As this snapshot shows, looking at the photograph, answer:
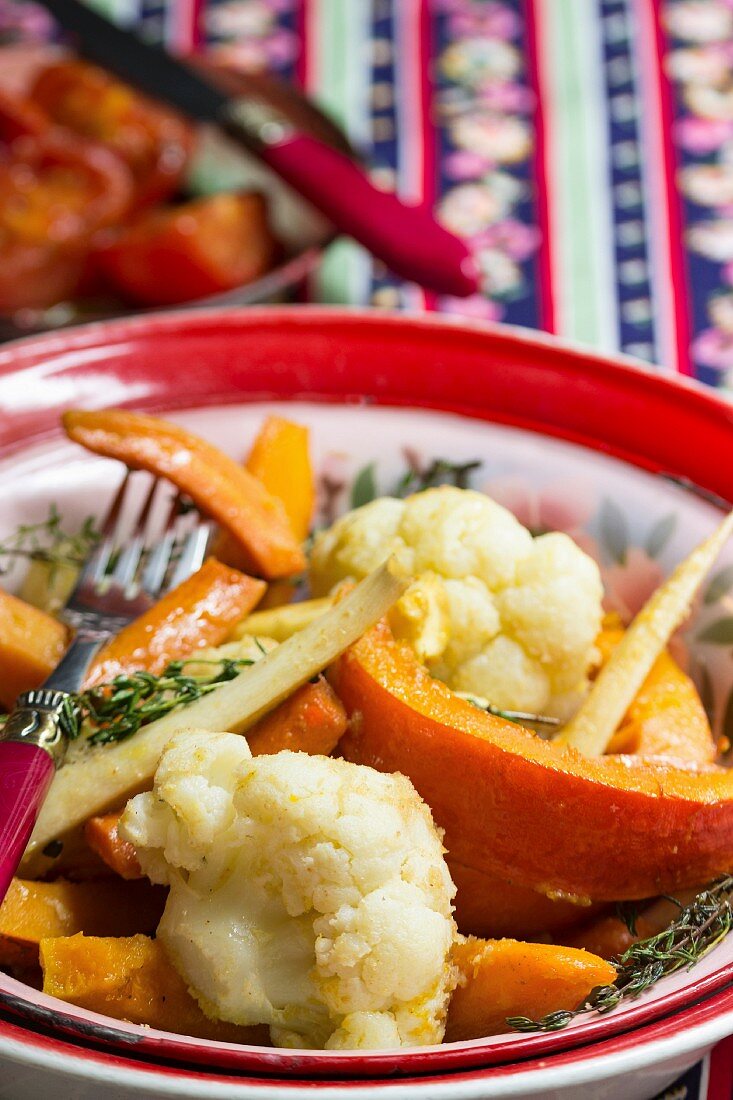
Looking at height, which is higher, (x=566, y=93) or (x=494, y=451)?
(x=566, y=93)

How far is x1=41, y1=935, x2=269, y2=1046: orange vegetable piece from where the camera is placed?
0.91 meters

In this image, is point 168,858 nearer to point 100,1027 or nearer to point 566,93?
point 100,1027

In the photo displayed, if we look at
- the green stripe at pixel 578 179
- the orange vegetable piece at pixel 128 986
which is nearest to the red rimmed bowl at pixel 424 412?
the orange vegetable piece at pixel 128 986

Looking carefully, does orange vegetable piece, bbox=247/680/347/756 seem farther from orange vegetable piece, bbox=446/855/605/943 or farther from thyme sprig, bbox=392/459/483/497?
thyme sprig, bbox=392/459/483/497

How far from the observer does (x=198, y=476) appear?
1325 mm

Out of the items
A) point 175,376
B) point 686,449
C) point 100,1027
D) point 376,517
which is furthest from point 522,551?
point 100,1027

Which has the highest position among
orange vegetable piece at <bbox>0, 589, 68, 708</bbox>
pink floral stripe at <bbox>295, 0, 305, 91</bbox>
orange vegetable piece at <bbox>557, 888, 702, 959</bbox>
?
pink floral stripe at <bbox>295, 0, 305, 91</bbox>

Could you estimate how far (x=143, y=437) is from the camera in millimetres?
1326

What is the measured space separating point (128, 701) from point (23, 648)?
0.17 m

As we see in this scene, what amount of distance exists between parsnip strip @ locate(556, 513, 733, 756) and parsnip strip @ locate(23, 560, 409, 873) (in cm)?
25

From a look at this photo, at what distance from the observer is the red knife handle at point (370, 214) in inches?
76.7

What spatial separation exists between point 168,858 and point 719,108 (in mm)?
2183

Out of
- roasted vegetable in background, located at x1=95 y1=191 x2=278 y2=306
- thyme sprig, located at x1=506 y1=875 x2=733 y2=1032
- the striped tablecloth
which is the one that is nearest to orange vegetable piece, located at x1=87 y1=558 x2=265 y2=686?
thyme sprig, located at x1=506 y1=875 x2=733 y2=1032

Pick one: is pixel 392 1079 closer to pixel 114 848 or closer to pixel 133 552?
pixel 114 848
